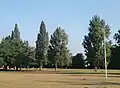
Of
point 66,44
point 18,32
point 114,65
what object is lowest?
point 114,65

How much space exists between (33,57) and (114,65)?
30030mm

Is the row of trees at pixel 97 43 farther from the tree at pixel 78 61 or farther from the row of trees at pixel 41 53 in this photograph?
the tree at pixel 78 61

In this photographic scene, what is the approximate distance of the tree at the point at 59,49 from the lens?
12151 cm

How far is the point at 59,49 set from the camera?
405 feet

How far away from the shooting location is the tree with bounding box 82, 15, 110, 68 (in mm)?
102750

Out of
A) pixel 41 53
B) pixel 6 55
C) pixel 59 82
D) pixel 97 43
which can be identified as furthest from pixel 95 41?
pixel 59 82

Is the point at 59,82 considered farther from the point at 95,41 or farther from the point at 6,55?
the point at 6,55

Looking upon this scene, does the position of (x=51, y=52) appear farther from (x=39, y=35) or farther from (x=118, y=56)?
(x=118, y=56)

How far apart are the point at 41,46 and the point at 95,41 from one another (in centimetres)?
2907

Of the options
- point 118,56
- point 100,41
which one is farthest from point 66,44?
point 118,56

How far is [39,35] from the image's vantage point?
427ft

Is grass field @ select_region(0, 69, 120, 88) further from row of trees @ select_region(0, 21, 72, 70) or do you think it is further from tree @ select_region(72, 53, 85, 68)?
tree @ select_region(72, 53, 85, 68)

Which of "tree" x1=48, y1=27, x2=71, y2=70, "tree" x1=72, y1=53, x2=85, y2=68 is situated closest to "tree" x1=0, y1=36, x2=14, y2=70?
"tree" x1=48, y1=27, x2=71, y2=70

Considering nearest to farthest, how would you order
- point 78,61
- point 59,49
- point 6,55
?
point 59,49
point 6,55
point 78,61
